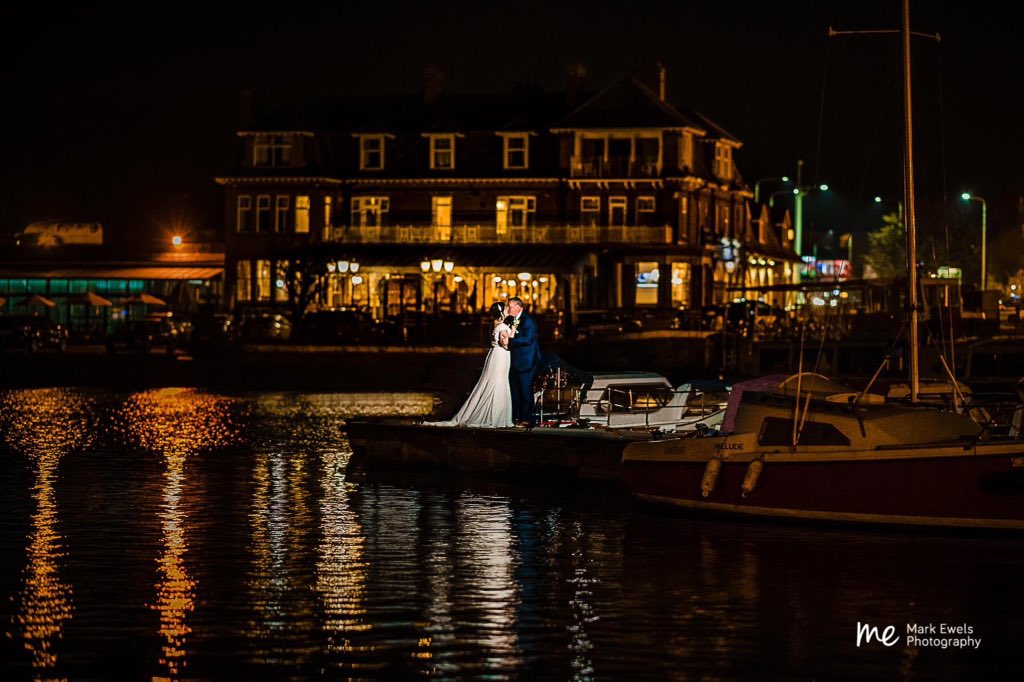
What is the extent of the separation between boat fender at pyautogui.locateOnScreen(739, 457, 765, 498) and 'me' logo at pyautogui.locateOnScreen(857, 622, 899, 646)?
6.09m

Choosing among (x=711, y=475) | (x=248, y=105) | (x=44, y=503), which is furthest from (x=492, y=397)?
(x=248, y=105)

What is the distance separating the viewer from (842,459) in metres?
22.3

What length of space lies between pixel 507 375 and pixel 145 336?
45.8 meters

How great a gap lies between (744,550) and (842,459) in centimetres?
190

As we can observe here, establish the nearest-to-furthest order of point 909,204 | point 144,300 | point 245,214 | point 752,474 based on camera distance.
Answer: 1. point 752,474
2. point 909,204
3. point 144,300
4. point 245,214

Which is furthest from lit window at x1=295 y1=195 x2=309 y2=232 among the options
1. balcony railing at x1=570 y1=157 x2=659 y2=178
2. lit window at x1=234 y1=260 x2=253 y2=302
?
balcony railing at x1=570 y1=157 x2=659 y2=178

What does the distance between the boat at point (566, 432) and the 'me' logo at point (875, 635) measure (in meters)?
10.2

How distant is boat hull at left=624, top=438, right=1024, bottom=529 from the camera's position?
2141 cm

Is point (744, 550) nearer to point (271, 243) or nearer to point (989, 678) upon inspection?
point (989, 678)

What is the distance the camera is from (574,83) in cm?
8731

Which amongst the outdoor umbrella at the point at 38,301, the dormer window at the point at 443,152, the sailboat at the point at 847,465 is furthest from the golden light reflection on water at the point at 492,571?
the outdoor umbrella at the point at 38,301

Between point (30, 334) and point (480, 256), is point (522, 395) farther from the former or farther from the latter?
point (480, 256)

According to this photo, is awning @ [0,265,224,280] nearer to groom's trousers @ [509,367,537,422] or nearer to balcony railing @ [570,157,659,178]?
balcony railing @ [570,157,659,178]

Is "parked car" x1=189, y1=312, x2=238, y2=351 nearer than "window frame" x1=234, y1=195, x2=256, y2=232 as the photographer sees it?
Yes
